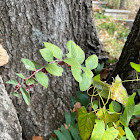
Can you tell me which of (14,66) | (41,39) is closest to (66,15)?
(41,39)

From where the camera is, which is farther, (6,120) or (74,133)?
(74,133)

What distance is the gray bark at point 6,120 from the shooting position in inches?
34.7

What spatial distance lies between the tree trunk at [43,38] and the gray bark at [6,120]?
0.26 meters

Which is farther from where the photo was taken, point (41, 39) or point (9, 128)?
point (41, 39)

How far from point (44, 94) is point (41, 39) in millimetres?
439

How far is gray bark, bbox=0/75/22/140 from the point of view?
2.89 feet

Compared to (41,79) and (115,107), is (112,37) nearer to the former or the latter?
(115,107)

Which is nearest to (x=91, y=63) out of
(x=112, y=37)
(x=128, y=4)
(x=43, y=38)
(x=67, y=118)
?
(x=43, y=38)

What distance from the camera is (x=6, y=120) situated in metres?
0.91

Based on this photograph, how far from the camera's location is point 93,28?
1479 millimetres

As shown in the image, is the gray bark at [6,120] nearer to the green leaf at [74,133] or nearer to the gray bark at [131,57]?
the green leaf at [74,133]

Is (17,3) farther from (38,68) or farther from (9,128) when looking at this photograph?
(9,128)

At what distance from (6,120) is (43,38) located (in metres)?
0.57

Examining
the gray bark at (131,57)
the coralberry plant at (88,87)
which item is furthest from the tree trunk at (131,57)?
the coralberry plant at (88,87)
